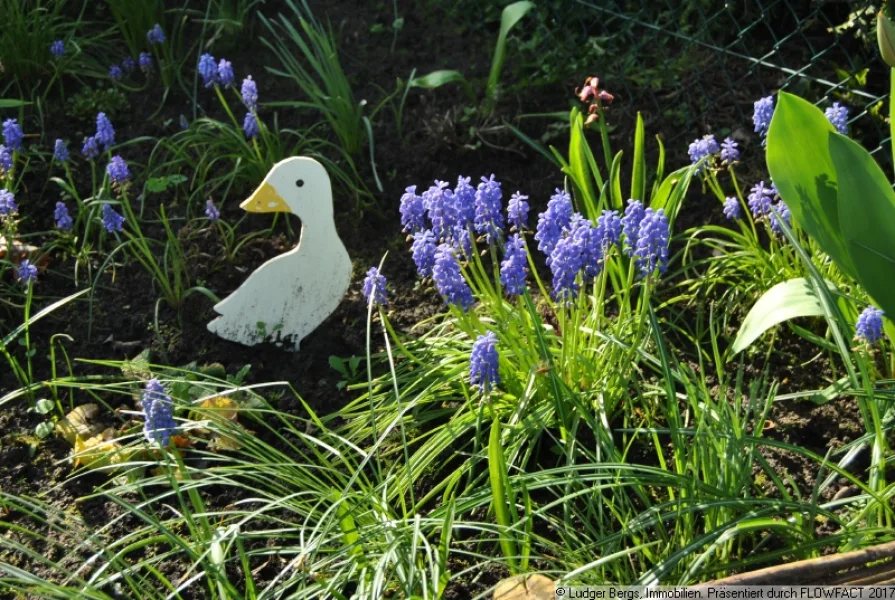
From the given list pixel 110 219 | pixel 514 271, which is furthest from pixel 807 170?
pixel 110 219

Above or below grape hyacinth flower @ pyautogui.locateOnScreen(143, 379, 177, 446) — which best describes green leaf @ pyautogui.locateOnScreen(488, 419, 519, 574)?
below

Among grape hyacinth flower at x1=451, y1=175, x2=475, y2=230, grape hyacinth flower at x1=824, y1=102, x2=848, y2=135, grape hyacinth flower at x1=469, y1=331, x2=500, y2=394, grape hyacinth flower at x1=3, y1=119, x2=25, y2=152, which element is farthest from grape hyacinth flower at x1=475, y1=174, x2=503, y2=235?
grape hyacinth flower at x1=3, y1=119, x2=25, y2=152

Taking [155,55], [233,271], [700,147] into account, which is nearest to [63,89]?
[155,55]

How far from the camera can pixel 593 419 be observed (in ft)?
7.34

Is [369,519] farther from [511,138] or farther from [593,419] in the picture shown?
[511,138]

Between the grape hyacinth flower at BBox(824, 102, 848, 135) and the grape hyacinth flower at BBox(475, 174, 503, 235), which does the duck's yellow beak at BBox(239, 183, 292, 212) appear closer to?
the grape hyacinth flower at BBox(475, 174, 503, 235)

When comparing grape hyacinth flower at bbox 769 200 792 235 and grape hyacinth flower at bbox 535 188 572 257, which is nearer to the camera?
grape hyacinth flower at bbox 535 188 572 257

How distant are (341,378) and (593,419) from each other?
2.93ft

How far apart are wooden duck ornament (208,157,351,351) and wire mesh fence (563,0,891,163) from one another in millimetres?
1494

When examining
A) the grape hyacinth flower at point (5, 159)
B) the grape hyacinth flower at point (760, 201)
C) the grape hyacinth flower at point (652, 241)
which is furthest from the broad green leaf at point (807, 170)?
the grape hyacinth flower at point (5, 159)

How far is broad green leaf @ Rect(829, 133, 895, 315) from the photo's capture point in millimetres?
2090

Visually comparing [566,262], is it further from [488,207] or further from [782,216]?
[782,216]

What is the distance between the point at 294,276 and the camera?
2.76 m

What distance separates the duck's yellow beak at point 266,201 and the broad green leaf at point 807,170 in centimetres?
131
